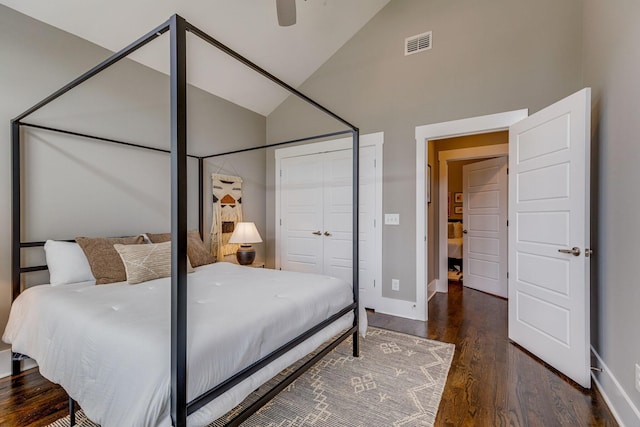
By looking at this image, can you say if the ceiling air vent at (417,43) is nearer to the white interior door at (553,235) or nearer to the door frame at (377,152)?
the door frame at (377,152)

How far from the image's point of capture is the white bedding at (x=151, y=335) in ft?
3.87

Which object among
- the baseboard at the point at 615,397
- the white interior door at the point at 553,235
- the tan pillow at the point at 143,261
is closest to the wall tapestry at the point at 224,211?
the tan pillow at the point at 143,261

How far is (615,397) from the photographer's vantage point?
5.92ft

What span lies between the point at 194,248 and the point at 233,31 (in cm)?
232

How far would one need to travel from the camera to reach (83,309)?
1.64 meters

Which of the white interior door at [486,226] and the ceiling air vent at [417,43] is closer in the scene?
the ceiling air vent at [417,43]

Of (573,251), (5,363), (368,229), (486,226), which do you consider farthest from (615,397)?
(5,363)

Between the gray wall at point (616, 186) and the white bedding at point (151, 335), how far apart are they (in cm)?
171

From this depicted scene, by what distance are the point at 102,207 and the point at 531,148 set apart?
3.86m

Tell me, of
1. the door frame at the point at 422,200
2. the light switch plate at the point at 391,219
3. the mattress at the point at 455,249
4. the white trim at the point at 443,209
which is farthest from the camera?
the mattress at the point at 455,249

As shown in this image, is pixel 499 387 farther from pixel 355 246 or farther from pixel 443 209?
pixel 443 209

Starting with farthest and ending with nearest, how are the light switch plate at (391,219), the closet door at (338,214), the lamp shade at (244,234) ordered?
1. the closet door at (338,214)
2. the lamp shade at (244,234)
3. the light switch plate at (391,219)

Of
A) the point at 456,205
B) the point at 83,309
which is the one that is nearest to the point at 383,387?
the point at 83,309

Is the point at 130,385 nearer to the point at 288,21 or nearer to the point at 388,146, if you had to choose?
the point at 288,21
